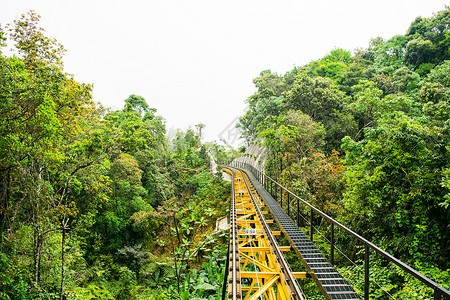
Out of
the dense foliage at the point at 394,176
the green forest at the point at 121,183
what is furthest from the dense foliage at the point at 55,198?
the dense foliage at the point at 394,176

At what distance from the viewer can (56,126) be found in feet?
17.4

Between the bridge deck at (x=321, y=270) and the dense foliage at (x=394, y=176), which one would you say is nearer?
the bridge deck at (x=321, y=270)

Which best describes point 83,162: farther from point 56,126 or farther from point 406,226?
point 406,226

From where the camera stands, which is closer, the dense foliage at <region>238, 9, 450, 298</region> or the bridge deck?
the bridge deck

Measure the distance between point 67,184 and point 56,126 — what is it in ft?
10.7

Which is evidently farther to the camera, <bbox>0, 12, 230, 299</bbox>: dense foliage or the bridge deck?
<bbox>0, 12, 230, 299</bbox>: dense foliage

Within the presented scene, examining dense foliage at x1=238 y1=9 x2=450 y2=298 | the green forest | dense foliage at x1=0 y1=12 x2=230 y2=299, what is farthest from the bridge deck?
dense foliage at x1=0 y1=12 x2=230 y2=299

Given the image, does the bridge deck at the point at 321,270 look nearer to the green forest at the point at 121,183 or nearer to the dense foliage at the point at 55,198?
the green forest at the point at 121,183

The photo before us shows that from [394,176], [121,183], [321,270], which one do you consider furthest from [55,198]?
[394,176]

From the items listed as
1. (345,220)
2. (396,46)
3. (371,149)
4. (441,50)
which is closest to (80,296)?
(345,220)

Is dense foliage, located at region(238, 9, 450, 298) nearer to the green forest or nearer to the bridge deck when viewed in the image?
the green forest

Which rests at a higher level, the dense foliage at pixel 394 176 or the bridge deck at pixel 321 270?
the dense foliage at pixel 394 176

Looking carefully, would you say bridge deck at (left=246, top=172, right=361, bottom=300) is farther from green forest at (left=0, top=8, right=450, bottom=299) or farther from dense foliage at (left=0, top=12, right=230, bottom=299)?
dense foliage at (left=0, top=12, right=230, bottom=299)

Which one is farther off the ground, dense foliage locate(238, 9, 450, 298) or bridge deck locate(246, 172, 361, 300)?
dense foliage locate(238, 9, 450, 298)
